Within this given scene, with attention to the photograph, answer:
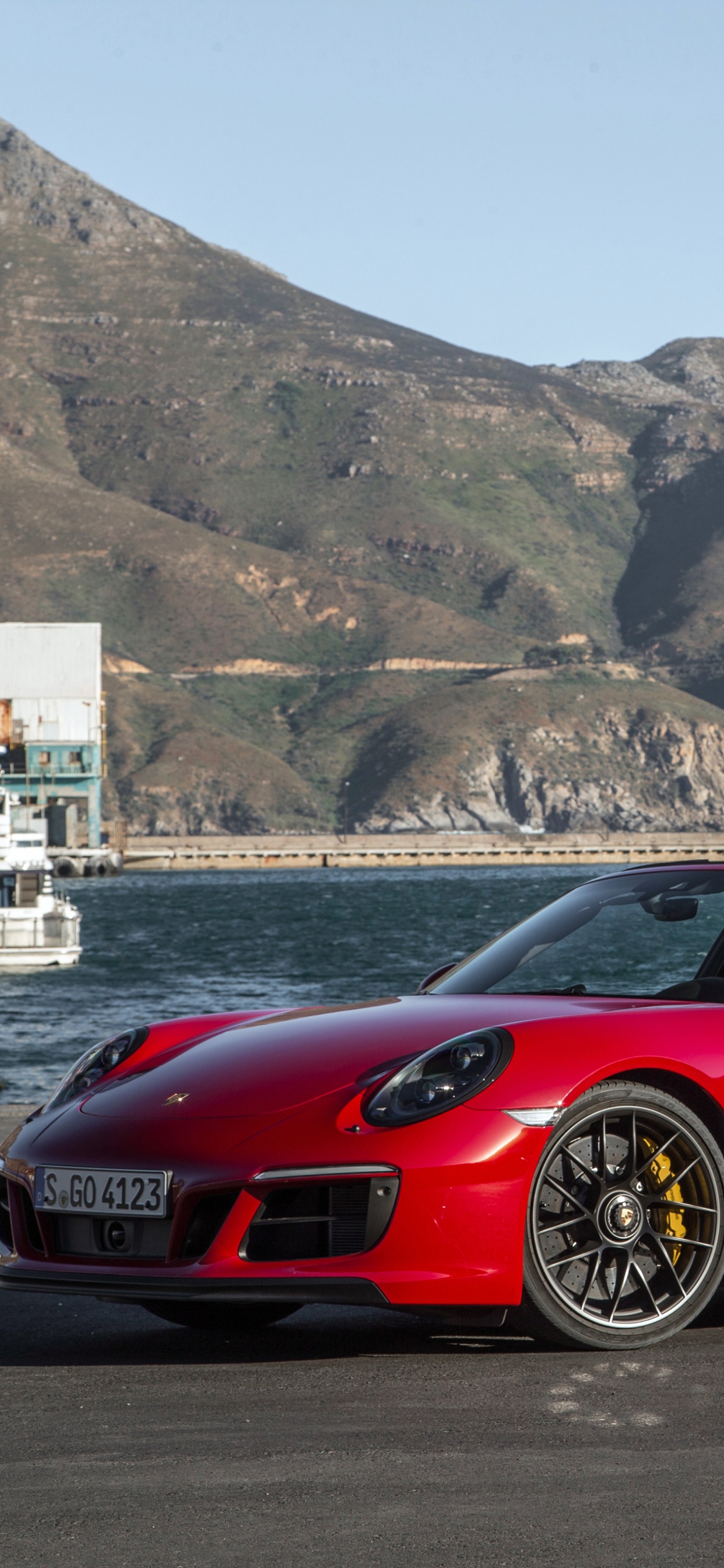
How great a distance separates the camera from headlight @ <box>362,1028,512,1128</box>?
4.50 metres

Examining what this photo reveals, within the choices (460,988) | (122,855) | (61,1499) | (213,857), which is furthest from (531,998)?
(213,857)

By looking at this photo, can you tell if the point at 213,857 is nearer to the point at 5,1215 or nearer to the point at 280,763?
the point at 280,763

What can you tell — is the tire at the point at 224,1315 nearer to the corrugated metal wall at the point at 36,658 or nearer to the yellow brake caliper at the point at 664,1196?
the yellow brake caliper at the point at 664,1196

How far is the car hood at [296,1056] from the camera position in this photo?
4.71m

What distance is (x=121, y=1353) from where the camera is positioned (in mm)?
4789

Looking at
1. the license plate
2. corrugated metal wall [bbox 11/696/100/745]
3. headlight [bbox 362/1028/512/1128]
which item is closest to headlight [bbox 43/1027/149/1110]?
the license plate

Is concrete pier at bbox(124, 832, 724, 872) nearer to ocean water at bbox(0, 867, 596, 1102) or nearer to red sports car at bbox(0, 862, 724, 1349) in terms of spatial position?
ocean water at bbox(0, 867, 596, 1102)

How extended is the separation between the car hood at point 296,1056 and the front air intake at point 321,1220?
26 cm

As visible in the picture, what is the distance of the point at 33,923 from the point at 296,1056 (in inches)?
1803

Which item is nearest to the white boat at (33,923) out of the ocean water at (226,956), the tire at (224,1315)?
the ocean water at (226,956)

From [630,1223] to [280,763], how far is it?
594ft

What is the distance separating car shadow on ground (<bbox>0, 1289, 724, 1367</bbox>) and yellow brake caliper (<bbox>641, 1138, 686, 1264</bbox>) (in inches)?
14.7

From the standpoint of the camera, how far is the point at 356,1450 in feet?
12.1

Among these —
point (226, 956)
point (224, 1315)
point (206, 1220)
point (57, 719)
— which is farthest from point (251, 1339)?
point (57, 719)
